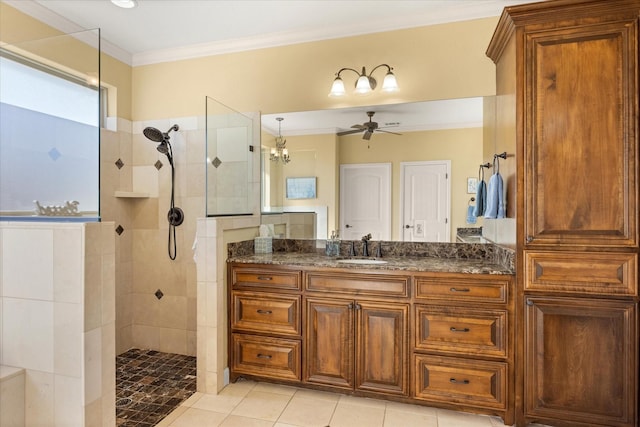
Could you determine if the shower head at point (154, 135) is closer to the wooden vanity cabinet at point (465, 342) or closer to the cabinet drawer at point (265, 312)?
the cabinet drawer at point (265, 312)

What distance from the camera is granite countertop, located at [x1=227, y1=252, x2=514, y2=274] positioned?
214 centimetres

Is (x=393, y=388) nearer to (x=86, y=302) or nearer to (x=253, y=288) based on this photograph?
(x=253, y=288)

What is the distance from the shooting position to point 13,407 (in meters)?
1.46

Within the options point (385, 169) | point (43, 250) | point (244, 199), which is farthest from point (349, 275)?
point (43, 250)

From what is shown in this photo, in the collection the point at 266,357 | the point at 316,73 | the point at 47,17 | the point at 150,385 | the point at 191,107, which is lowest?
the point at 150,385

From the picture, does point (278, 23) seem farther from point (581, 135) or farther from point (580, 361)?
point (580, 361)

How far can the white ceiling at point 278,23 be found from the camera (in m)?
2.46

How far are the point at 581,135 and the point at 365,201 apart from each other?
141 centimetres

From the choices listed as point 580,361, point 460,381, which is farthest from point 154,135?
point 580,361

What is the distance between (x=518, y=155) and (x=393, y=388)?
1.58m

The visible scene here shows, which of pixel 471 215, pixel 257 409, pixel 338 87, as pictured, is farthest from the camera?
pixel 338 87

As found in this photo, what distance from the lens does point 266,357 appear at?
2473 mm

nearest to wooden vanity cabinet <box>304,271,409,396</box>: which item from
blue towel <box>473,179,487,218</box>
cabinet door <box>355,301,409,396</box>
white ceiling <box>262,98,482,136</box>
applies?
cabinet door <box>355,301,409,396</box>

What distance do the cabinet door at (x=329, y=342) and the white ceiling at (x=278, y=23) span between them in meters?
1.41
